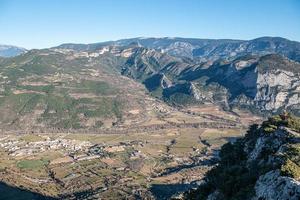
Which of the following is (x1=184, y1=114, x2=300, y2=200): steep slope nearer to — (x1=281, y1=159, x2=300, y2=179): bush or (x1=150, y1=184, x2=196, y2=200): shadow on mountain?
(x1=281, y1=159, x2=300, y2=179): bush

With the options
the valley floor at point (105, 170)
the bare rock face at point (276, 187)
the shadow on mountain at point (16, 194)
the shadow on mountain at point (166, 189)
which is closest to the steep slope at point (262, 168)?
the bare rock face at point (276, 187)

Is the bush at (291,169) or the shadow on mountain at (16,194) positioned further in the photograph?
the shadow on mountain at (16,194)

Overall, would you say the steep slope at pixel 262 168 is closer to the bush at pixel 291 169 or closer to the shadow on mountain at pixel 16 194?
the bush at pixel 291 169

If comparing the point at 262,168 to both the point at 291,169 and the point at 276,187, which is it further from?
the point at 276,187

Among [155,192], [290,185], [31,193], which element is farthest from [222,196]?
[31,193]

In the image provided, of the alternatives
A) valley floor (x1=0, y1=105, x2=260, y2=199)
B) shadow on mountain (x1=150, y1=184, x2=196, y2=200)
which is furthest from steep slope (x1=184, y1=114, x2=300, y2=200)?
valley floor (x1=0, y1=105, x2=260, y2=199)

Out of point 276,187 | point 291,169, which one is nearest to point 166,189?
point 291,169
